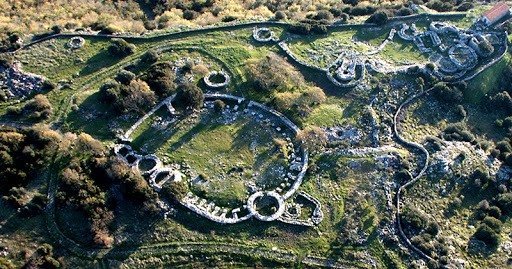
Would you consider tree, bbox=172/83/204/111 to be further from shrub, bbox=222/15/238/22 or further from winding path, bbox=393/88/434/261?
winding path, bbox=393/88/434/261

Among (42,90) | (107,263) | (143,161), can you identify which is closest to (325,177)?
(143,161)

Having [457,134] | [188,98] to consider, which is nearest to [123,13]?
[188,98]

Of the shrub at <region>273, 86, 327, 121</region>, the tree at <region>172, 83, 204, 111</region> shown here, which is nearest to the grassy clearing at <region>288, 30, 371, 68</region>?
the shrub at <region>273, 86, 327, 121</region>

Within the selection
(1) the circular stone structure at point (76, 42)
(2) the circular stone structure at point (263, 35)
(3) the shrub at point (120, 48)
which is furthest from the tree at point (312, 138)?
(1) the circular stone structure at point (76, 42)

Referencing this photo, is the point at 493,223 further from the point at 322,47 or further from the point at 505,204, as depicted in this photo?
the point at 322,47

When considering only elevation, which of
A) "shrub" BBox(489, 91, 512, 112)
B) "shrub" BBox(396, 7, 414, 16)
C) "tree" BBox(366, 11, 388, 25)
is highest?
"shrub" BBox(396, 7, 414, 16)

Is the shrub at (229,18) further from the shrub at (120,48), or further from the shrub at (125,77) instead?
the shrub at (125,77)

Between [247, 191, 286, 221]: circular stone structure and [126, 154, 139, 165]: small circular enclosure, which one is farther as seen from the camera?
[126, 154, 139, 165]: small circular enclosure

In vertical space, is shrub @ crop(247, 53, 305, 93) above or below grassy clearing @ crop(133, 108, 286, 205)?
above

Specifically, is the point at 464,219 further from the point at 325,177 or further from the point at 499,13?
the point at 499,13
